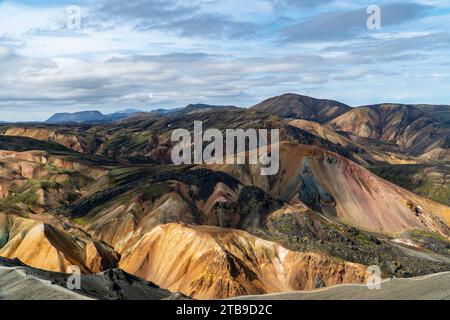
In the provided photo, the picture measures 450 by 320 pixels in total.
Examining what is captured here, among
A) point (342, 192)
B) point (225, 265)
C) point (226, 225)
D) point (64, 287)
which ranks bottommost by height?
point (226, 225)

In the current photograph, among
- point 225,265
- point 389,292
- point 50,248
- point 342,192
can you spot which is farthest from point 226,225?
point 389,292

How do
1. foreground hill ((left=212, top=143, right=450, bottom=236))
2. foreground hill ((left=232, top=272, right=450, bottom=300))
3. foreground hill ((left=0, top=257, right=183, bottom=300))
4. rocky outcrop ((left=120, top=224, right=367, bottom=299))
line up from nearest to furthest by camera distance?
foreground hill ((left=232, top=272, right=450, bottom=300))
foreground hill ((left=0, top=257, right=183, bottom=300))
rocky outcrop ((left=120, top=224, right=367, bottom=299))
foreground hill ((left=212, top=143, right=450, bottom=236))

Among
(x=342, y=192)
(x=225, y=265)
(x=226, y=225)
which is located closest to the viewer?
(x=225, y=265)

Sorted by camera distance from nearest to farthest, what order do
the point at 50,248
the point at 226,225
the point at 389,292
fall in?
the point at 389,292 < the point at 50,248 < the point at 226,225

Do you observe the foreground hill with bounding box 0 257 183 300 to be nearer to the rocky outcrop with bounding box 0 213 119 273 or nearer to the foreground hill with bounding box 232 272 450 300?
the foreground hill with bounding box 232 272 450 300

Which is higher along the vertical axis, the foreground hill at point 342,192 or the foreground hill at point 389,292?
the foreground hill at point 389,292

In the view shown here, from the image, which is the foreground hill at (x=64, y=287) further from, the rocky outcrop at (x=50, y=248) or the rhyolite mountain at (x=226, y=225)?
the rocky outcrop at (x=50, y=248)

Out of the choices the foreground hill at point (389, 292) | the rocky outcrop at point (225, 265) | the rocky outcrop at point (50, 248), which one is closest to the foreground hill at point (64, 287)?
the foreground hill at point (389, 292)

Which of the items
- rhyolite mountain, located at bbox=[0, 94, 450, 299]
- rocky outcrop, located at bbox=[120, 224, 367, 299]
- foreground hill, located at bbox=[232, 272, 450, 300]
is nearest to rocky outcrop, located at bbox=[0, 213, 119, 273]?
rhyolite mountain, located at bbox=[0, 94, 450, 299]

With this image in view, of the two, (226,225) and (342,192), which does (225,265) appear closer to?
(226,225)

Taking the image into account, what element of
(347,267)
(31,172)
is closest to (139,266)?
(347,267)

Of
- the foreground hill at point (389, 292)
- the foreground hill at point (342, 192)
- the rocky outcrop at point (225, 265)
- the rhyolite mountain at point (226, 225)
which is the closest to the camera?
the foreground hill at point (389, 292)
